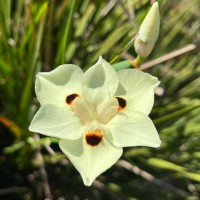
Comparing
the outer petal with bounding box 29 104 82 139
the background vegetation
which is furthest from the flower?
the background vegetation

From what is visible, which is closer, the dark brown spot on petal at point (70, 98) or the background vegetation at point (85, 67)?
the dark brown spot on petal at point (70, 98)

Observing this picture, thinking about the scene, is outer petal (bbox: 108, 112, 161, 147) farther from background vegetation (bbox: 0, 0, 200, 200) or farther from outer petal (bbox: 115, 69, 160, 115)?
background vegetation (bbox: 0, 0, 200, 200)

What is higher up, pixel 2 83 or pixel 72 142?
pixel 72 142

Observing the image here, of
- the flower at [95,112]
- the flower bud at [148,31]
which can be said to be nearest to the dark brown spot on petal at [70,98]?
the flower at [95,112]

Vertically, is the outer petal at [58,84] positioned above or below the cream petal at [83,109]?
above

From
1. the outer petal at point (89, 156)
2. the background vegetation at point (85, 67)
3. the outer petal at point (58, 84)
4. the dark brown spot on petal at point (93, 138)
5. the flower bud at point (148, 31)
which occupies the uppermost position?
the flower bud at point (148, 31)

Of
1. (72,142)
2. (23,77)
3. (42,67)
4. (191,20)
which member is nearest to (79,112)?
(72,142)

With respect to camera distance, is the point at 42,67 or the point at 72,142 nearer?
the point at 72,142

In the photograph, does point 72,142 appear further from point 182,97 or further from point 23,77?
point 182,97

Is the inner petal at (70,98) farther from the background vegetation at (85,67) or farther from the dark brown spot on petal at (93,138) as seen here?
the background vegetation at (85,67)
